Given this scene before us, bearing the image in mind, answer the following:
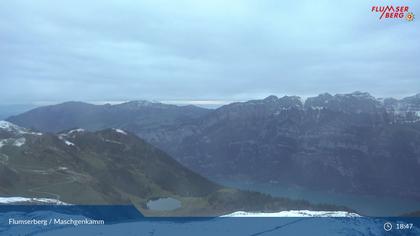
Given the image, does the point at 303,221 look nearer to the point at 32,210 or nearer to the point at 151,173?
the point at 32,210

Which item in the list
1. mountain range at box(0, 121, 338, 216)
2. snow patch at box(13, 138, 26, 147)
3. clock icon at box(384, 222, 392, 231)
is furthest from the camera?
snow patch at box(13, 138, 26, 147)

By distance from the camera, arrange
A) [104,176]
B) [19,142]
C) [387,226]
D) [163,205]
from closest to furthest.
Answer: [387,226] < [163,205] < [104,176] < [19,142]

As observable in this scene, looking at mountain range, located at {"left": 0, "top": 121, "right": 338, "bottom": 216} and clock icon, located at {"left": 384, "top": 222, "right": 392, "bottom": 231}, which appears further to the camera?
mountain range, located at {"left": 0, "top": 121, "right": 338, "bottom": 216}

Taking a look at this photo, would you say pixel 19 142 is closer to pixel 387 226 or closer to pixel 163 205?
pixel 163 205

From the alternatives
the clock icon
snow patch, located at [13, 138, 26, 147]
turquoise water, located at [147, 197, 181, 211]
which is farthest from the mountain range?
the clock icon

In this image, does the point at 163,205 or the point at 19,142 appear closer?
the point at 163,205

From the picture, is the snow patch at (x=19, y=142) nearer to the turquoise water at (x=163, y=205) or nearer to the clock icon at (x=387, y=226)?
the turquoise water at (x=163, y=205)

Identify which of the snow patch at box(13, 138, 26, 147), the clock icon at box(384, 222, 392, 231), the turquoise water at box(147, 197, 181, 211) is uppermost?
the clock icon at box(384, 222, 392, 231)

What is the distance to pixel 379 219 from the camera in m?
27.6

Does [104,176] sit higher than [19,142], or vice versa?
[19,142]

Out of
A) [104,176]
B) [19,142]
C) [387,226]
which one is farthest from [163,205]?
[387,226]

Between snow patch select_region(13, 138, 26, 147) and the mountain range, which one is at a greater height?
snow patch select_region(13, 138, 26, 147)

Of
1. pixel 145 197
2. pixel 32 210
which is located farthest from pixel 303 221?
pixel 145 197

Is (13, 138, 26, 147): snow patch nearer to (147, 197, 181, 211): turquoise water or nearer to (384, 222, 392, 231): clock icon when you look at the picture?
(147, 197, 181, 211): turquoise water
